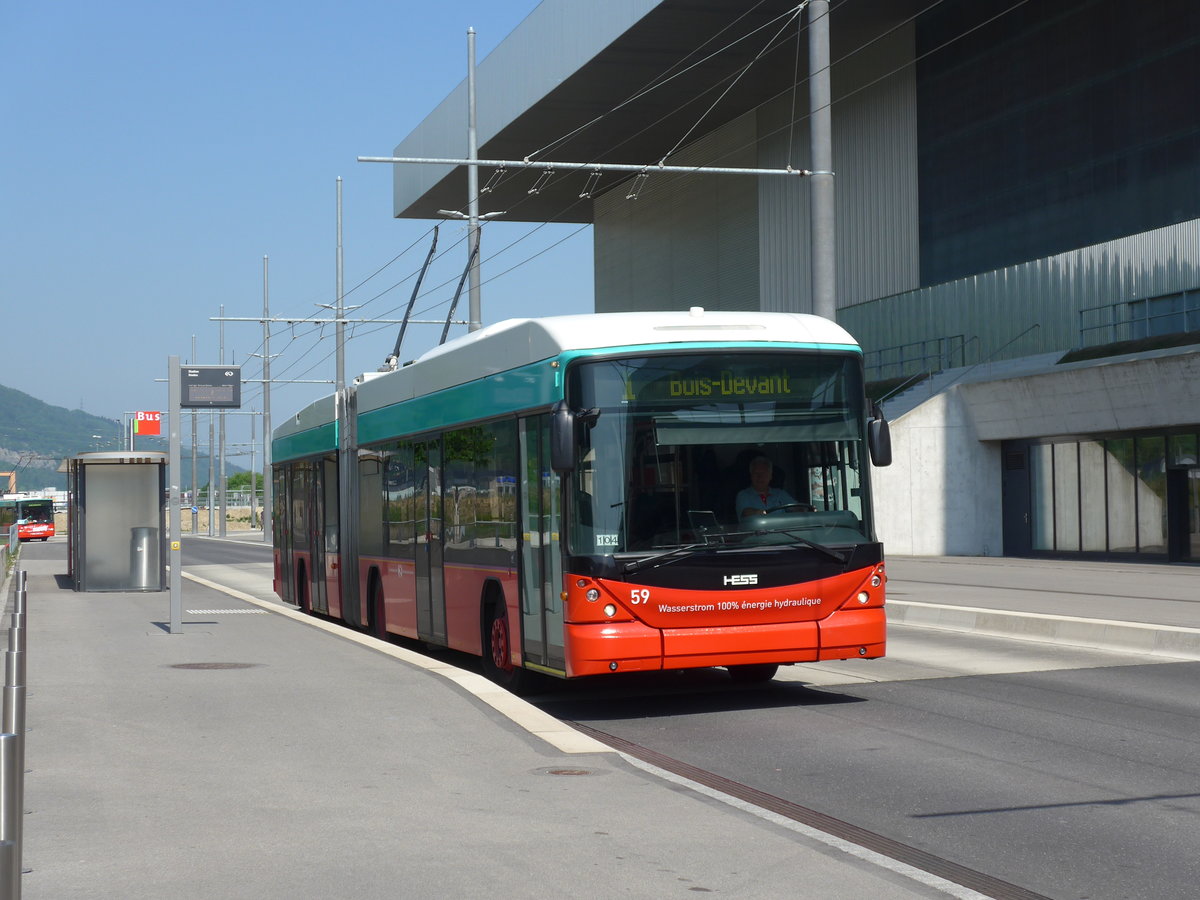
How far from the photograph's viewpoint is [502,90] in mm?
54594

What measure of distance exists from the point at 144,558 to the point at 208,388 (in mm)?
6112

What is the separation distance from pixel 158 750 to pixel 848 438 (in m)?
5.19

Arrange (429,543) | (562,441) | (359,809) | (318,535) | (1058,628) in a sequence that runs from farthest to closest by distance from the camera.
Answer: (318,535)
(1058,628)
(429,543)
(562,441)
(359,809)

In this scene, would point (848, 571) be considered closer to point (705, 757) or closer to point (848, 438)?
point (848, 438)

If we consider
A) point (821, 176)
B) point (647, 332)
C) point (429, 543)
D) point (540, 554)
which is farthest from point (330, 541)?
point (647, 332)

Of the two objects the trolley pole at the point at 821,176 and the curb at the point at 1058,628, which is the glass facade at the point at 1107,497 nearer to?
the curb at the point at 1058,628

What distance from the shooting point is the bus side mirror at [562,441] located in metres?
10.5

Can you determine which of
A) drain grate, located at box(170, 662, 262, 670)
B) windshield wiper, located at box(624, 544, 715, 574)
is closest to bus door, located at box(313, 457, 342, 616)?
drain grate, located at box(170, 662, 262, 670)

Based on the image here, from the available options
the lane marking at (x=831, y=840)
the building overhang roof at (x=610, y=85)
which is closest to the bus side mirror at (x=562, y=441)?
the lane marking at (x=831, y=840)

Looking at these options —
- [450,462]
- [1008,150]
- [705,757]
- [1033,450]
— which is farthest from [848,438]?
[1008,150]

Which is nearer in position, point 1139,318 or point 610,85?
point 1139,318

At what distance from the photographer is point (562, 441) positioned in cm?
1054

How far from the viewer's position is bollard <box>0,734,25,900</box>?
344 centimetres

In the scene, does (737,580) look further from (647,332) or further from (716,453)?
(647,332)
